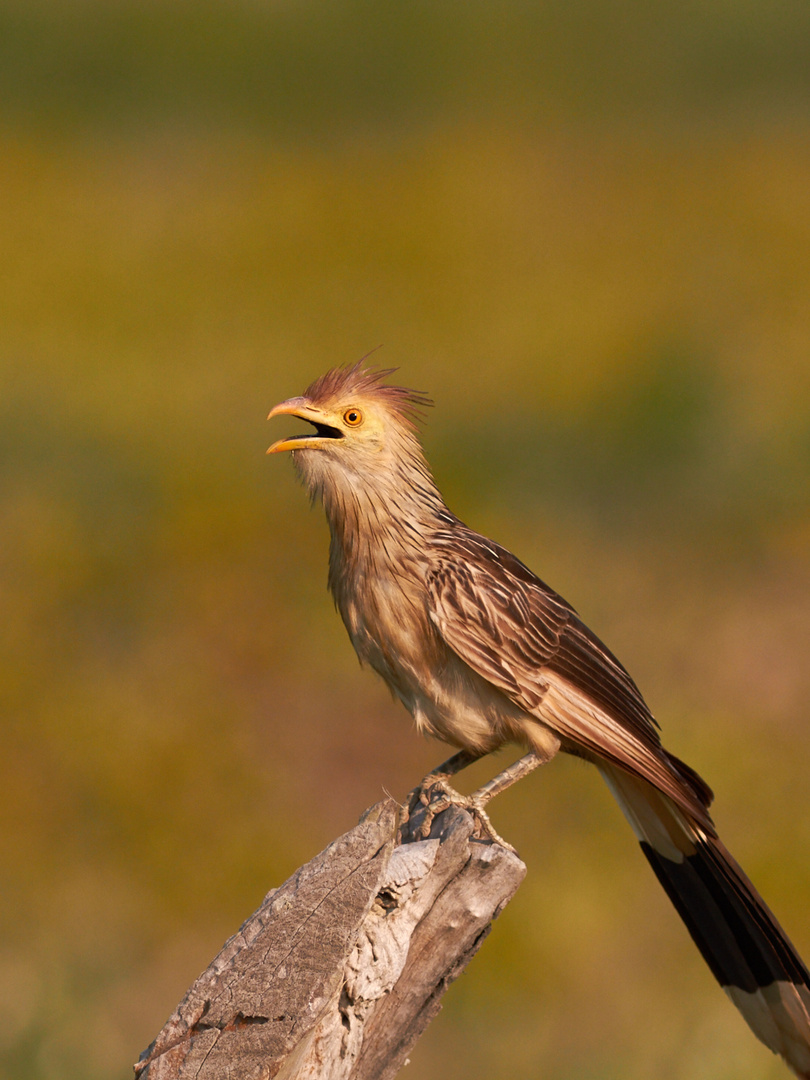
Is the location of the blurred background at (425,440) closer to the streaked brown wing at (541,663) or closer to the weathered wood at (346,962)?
the streaked brown wing at (541,663)

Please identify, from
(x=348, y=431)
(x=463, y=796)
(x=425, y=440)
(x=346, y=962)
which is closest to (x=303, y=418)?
(x=348, y=431)

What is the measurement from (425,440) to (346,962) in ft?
28.2

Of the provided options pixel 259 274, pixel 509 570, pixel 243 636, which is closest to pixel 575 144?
pixel 259 274

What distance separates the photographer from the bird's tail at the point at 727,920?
4219mm

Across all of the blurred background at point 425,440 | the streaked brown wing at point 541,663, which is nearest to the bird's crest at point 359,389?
the streaked brown wing at point 541,663

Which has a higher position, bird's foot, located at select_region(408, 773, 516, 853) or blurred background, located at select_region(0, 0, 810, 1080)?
blurred background, located at select_region(0, 0, 810, 1080)

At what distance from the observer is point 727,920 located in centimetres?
448

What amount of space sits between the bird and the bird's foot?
3 cm

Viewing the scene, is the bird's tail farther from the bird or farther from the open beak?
the open beak

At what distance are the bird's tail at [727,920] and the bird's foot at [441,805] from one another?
869 millimetres

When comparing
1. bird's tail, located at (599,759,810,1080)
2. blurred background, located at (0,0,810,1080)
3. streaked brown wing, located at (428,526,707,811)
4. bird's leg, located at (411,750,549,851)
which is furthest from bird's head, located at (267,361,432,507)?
blurred background, located at (0,0,810,1080)

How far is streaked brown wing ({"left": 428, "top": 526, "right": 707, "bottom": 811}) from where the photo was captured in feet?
14.3

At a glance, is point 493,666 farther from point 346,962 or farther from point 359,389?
point 346,962

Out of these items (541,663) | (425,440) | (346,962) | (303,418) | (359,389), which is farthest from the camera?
(425,440)
